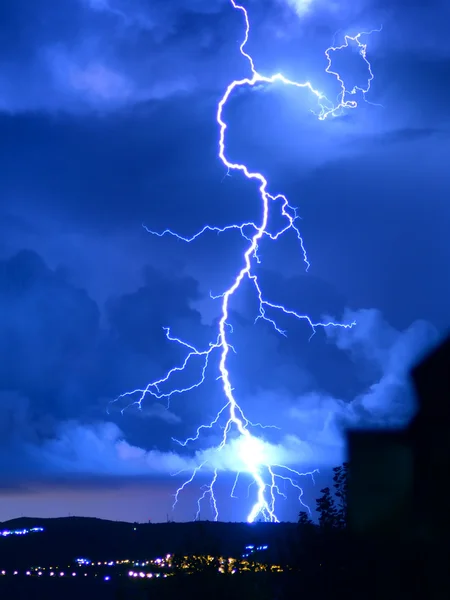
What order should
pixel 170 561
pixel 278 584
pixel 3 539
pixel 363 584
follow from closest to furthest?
1. pixel 363 584
2. pixel 278 584
3. pixel 170 561
4. pixel 3 539

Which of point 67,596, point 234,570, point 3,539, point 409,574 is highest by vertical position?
point 3,539

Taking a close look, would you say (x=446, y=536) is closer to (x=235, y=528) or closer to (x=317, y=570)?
(x=317, y=570)

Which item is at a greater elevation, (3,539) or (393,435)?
(3,539)

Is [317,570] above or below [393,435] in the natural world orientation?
below

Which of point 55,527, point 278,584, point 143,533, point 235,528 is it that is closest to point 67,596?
point 235,528

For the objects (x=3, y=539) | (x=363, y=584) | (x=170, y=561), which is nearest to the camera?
(x=363, y=584)

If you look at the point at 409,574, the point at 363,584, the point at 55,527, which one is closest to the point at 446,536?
the point at 409,574

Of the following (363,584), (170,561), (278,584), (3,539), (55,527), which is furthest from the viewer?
(55,527)

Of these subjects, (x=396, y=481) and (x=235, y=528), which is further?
(x=235, y=528)

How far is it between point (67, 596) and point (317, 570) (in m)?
30.1

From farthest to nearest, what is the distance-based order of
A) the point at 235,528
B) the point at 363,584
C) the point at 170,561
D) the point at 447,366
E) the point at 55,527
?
the point at 55,527, the point at 235,528, the point at 170,561, the point at 447,366, the point at 363,584

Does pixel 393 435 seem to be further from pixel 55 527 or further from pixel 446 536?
pixel 55 527

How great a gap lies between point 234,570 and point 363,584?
4.17m

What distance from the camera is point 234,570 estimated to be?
12.9m
